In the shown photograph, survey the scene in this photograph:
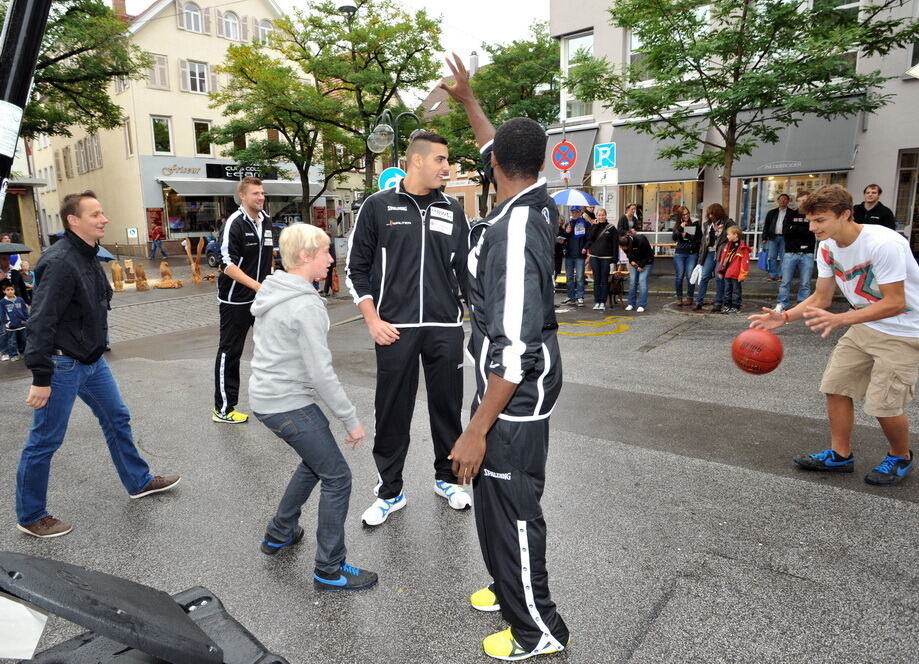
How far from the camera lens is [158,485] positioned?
4434 millimetres

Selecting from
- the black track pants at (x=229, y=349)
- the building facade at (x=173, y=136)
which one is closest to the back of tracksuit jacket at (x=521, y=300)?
the black track pants at (x=229, y=349)

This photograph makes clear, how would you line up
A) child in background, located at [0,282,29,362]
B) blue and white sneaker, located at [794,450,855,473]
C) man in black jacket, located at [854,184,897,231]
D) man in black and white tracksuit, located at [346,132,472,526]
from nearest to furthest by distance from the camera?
man in black and white tracksuit, located at [346,132,472,526], blue and white sneaker, located at [794,450,855,473], child in background, located at [0,282,29,362], man in black jacket, located at [854,184,897,231]

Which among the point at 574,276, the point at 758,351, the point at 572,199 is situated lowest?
the point at 574,276

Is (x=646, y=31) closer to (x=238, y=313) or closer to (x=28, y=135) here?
(x=238, y=313)

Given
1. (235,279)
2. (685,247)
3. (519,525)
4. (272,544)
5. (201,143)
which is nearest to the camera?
(519,525)

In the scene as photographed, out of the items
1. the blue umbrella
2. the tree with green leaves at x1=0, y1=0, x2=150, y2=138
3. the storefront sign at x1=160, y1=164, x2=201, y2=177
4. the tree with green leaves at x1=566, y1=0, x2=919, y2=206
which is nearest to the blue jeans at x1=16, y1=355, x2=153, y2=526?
the tree with green leaves at x1=566, y1=0, x2=919, y2=206

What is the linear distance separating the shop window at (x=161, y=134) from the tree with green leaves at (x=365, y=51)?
11330mm

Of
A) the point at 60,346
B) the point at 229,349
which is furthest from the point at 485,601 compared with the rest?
the point at 229,349

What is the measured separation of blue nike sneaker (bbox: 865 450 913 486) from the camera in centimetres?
425

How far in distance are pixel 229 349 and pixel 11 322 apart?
20.1 feet

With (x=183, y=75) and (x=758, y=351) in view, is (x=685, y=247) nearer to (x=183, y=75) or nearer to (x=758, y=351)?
(x=758, y=351)

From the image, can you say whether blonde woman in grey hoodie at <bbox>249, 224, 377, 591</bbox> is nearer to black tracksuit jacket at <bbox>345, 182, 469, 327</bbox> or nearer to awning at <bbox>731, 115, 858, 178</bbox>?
black tracksuit jacket at <bbox>345, 182, 469, 327</bbox>

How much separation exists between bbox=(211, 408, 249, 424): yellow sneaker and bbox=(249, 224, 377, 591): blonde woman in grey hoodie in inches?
120

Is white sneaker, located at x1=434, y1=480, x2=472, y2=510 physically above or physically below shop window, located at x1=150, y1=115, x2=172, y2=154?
below
